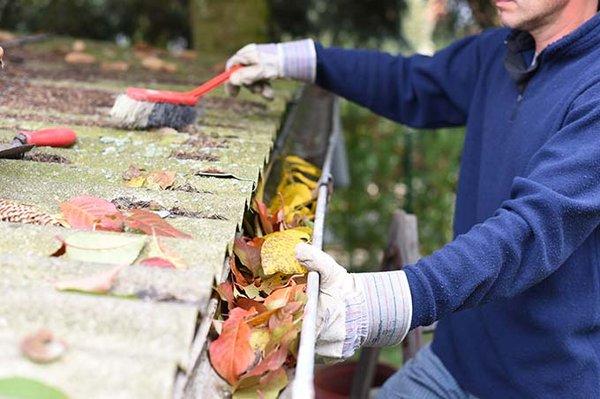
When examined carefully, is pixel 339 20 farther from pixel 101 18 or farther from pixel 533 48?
pixel 533 48

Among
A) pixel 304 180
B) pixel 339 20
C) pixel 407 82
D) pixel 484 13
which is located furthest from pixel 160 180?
pixel 339 20

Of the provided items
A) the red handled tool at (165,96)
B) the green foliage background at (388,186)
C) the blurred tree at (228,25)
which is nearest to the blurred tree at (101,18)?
the blurred tree at (228,25)

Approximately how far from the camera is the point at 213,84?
9.62 ft

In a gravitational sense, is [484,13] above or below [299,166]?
above

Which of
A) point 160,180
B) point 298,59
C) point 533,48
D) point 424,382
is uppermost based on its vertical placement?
point 533,48

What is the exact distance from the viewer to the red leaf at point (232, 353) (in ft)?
5.03

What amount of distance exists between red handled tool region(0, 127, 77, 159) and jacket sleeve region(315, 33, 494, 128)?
1172 millimetres

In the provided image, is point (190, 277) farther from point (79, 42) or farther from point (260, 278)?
point (79, 42)

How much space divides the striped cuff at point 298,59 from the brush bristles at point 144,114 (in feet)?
1.81

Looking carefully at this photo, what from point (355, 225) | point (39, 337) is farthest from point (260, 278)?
point (355, 225)

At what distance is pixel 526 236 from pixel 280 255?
22.7 inches

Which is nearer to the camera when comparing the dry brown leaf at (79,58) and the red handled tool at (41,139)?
the red handled tool at (41,139)

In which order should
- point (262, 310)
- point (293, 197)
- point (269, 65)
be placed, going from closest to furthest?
1. point (262, 310)
2. point (293, 197)
3. point (269, 65)

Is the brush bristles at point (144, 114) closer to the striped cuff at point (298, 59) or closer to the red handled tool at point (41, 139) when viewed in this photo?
the red handled tool at point (41, 139)
